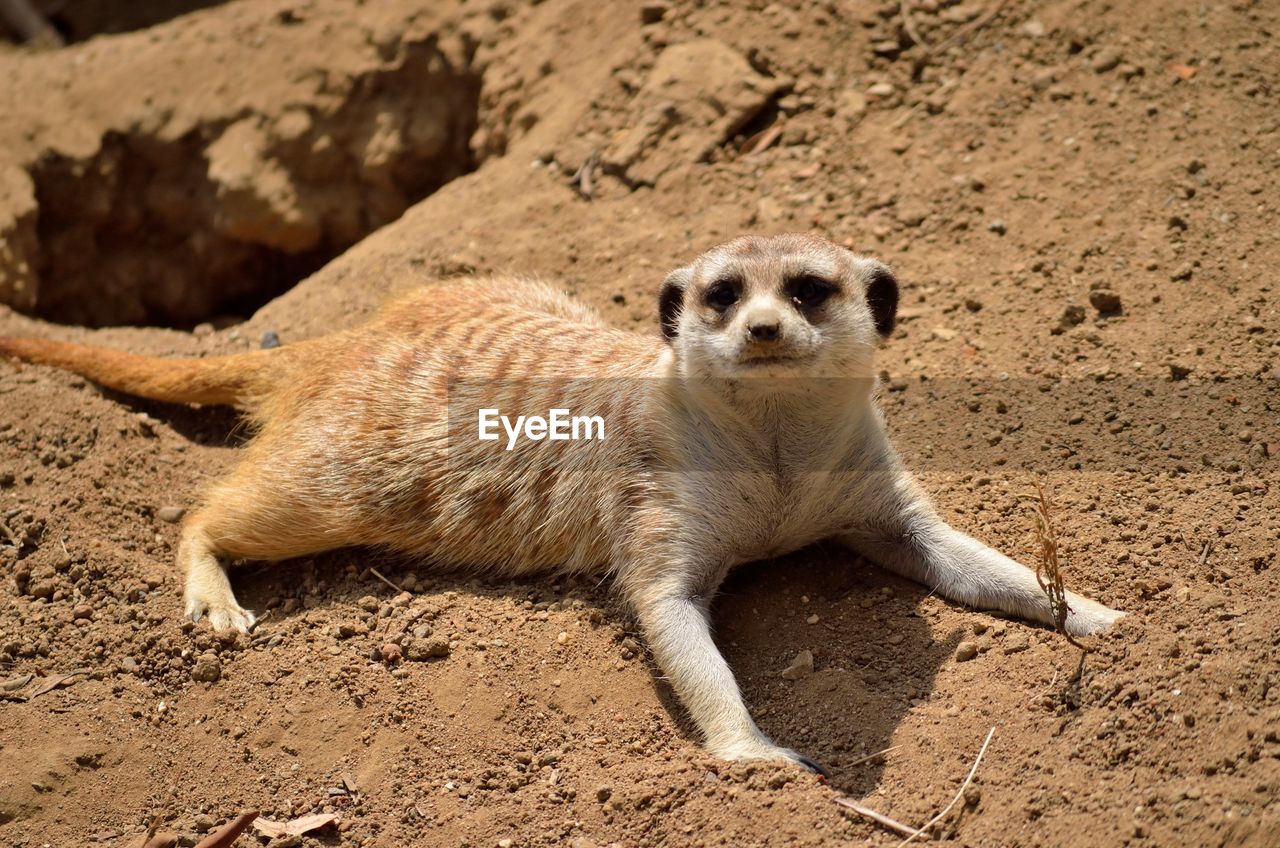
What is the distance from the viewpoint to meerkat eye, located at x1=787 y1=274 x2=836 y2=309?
298cm

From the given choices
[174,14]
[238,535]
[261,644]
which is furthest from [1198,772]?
[174,14]

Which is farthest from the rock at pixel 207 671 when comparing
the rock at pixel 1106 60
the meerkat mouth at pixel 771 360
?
the rock at pixel 1106 60

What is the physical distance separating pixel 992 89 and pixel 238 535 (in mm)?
3124

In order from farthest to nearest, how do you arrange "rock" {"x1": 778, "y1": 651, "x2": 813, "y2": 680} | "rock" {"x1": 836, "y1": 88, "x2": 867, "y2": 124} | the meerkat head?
"rock" {"x1": 836, "y1": 88, "x2": 867, "y2": 124}
"rock" {"x1": 778, "y1": 651, "x2": 813, "y2": 680}
the meerkat head

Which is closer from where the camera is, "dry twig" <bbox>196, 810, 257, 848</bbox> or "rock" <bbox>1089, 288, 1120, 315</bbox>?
"dry twig" <bbox>196, 810, 257, 848</bbox>

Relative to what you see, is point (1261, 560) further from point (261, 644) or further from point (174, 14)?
point (174, 14)

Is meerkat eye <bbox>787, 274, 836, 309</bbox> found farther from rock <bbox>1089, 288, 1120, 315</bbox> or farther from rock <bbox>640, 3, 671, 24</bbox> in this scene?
rock <bbox>640, 3, 671, 24</bbox>

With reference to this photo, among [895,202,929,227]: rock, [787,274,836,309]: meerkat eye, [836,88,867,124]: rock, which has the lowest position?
[895,202,929,227]: rock

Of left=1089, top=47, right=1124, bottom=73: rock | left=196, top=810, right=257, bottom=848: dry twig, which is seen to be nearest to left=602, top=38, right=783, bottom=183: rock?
left=1089, top=47, right=1124, bottom=73: rock

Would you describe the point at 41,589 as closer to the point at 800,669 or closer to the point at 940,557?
the point at 800,669

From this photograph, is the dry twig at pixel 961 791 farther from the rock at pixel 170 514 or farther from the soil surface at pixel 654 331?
the rock at pixel 170 514

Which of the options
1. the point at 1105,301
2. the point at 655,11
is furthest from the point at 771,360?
the point at 655,11

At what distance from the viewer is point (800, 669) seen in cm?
293

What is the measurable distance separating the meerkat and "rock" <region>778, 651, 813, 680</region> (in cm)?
19
